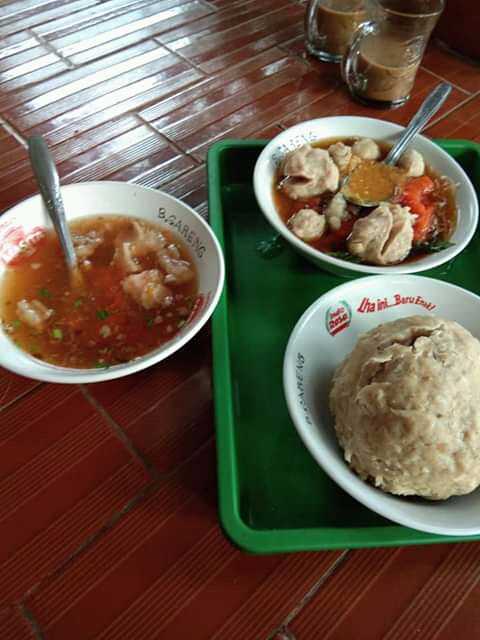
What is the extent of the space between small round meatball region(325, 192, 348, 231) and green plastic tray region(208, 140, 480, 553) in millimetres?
123

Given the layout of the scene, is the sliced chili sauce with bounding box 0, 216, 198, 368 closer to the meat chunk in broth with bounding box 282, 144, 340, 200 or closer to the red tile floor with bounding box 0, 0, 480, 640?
the red tile floor with bounding box 0, 0, 480, 640

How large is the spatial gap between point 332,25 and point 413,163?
2.70 ft

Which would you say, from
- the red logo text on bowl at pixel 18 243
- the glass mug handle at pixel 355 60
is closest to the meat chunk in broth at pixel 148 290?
the red logo text on bowl at pixel 18 243

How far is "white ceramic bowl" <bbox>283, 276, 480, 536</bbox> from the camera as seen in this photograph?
806mm

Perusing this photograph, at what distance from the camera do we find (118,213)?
3.95 ft

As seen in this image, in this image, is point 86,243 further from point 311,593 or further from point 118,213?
point 311,593

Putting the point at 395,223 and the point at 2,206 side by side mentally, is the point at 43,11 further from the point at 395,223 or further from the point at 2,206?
the point at 395,223

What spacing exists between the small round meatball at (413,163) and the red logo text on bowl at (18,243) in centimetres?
94

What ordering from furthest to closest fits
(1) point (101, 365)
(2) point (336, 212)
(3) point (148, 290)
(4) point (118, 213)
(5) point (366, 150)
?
1. (5) point (366, 150)
2. (2) point (336, 212)
3. (4) point (118, 213)
4. (3) point (148, 290)
5. (1) point (101, 365)

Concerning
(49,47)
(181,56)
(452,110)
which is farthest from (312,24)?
(49,47)

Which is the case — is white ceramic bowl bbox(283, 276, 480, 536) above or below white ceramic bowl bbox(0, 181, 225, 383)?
below

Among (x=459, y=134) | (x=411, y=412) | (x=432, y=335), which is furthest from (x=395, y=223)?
(x=459, y=134)

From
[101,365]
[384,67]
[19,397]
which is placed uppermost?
[384,67]

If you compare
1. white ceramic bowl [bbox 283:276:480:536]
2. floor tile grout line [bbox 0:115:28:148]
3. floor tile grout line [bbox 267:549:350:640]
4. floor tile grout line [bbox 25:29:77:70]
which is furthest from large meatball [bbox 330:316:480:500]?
floor tile grout line [bbox 25:29:77:70]
